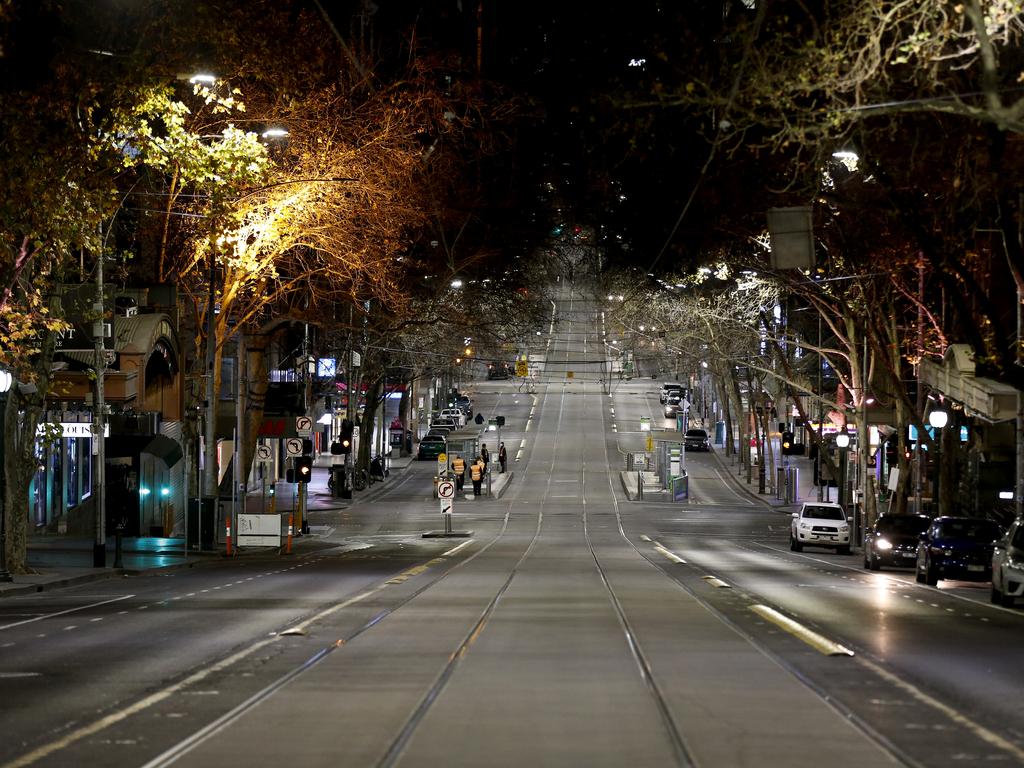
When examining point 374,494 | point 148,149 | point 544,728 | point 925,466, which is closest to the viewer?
point 544,728

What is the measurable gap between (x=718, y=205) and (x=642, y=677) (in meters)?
21.6

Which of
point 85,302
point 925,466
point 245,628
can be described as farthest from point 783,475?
point 245,628

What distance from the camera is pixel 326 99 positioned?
3469 centimetres

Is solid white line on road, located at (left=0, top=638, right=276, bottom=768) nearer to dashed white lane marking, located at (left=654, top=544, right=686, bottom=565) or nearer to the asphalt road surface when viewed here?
the asphalt road surface

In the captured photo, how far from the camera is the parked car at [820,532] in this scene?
47.0 m

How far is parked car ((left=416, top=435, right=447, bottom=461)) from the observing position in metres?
98.3

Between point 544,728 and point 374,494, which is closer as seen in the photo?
point 544,728

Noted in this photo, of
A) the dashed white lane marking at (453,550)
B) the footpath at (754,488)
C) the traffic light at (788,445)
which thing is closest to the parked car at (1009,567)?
the dashed white lane marking at (453,550)

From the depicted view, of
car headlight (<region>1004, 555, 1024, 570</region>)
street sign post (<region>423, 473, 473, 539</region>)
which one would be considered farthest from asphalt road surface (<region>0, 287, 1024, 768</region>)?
street sign post (<region>423, 473, 473, 539</region>)

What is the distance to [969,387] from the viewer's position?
3506 centimetres

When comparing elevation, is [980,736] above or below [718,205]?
below

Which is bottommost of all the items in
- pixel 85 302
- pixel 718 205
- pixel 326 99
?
pixel 85 302

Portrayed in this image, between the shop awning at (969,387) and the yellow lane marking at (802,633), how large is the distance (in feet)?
43.5

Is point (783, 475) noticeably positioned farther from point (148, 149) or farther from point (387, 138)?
point (148, 149)
